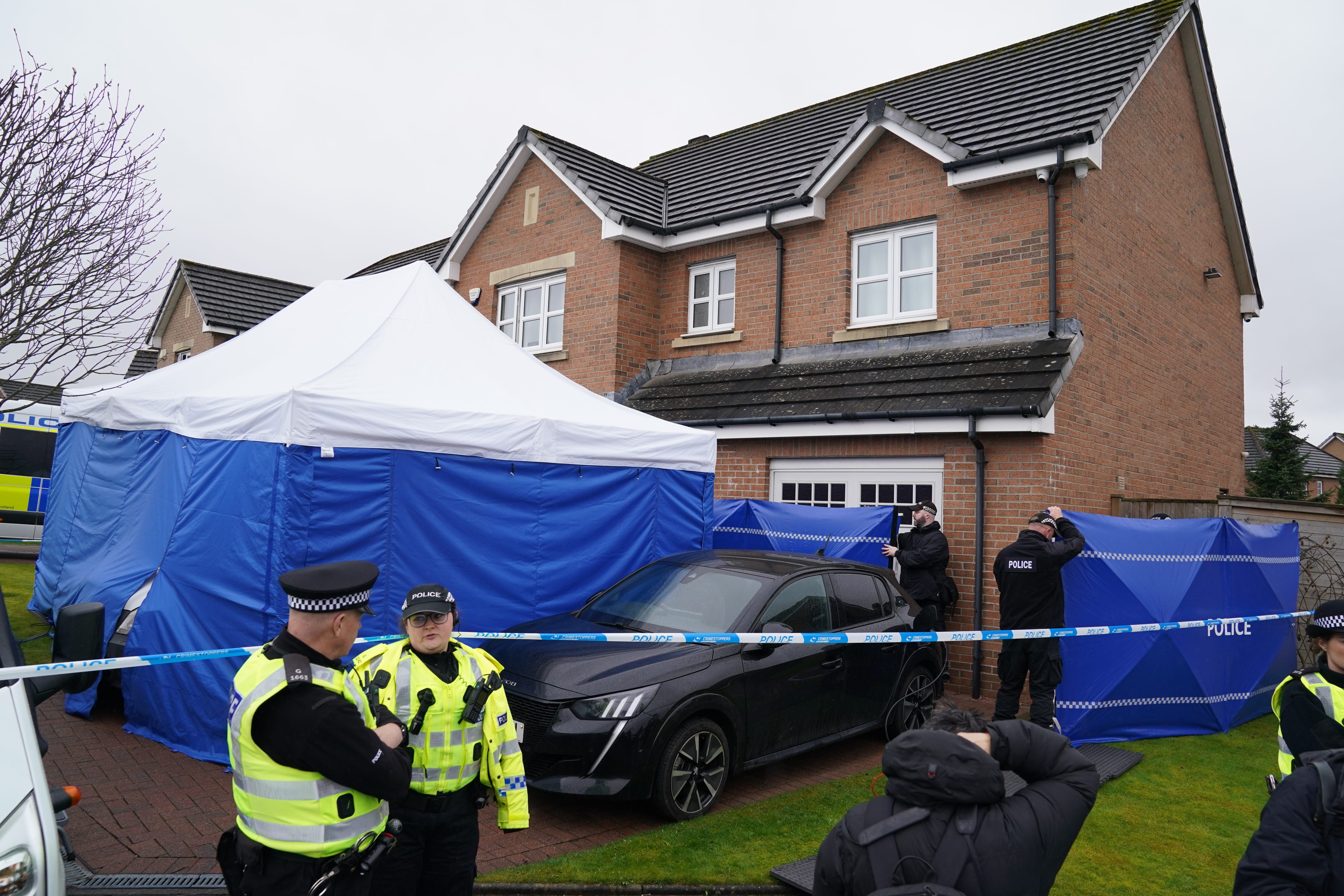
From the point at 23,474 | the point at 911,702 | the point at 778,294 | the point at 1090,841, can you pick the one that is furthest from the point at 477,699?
the point at 23,474

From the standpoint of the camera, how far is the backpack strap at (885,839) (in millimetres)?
2109

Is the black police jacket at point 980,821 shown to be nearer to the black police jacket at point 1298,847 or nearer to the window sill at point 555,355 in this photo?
the black police jacket at point 1298,847

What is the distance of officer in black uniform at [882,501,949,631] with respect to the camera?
8727mm

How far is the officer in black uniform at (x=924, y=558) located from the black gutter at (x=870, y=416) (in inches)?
42.1

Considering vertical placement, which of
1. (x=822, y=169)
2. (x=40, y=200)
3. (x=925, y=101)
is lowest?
(x=40, y=200)

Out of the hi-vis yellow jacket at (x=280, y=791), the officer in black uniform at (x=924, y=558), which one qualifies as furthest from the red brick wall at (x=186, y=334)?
the hi-vis yellow jacket at (x=280, y=791)

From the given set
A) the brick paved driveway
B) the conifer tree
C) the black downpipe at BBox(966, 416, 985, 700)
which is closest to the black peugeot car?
the brick paved driveway

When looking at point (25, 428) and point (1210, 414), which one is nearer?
point (1210, 414)

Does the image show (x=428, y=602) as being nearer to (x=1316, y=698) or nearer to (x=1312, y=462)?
(x=1316, y=698)

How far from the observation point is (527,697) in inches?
210

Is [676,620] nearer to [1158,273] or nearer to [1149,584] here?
[1149,584]

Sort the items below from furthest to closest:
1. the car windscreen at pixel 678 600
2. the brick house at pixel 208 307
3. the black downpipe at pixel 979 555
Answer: the brick house at pixel 208 307 → the black downpipe at pixel 979 555 → the car windscreen at pixel 678 600

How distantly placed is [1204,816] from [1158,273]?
8181mm

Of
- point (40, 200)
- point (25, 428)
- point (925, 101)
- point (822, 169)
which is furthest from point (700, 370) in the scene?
point (25, 428)
